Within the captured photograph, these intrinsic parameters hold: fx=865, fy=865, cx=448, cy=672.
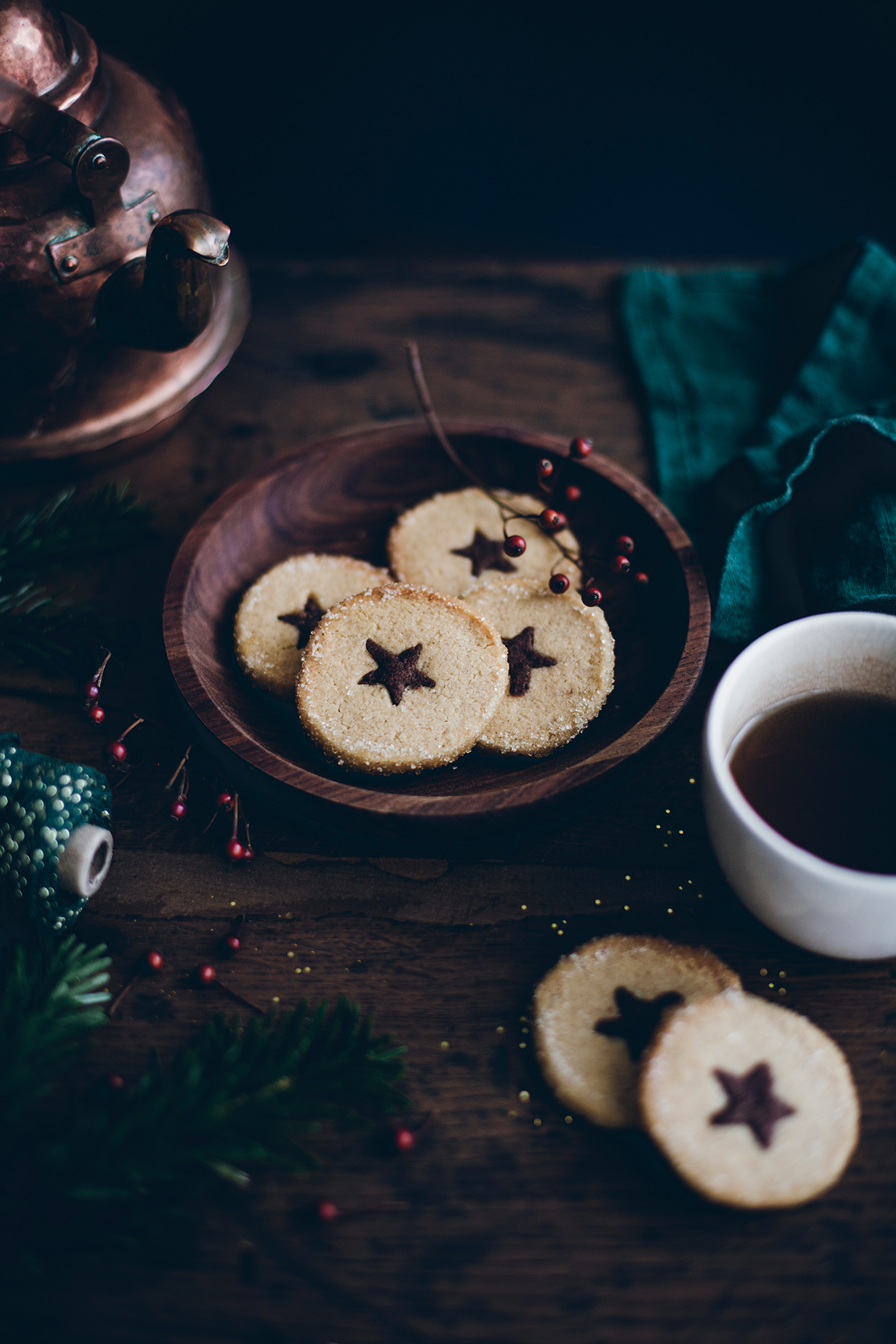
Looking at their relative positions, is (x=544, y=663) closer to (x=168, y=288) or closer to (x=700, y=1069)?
(x=700, y=1069)

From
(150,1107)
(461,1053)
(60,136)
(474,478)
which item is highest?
(60,136)

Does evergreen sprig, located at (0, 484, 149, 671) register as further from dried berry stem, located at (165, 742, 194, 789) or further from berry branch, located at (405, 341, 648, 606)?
berry branch, located at (405, 341, 648, 606)

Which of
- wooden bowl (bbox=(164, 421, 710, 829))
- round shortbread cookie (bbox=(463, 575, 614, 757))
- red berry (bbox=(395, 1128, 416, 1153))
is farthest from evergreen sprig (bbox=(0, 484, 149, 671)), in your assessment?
red berry (bbox=(395, 1128, 416, 1153))

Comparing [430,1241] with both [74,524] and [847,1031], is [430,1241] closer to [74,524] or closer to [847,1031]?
[847,1031]

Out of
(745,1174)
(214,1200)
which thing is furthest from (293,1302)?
(745,1174)

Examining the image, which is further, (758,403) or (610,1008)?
(758,403)

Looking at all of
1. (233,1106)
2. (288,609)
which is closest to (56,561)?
(288,609)
